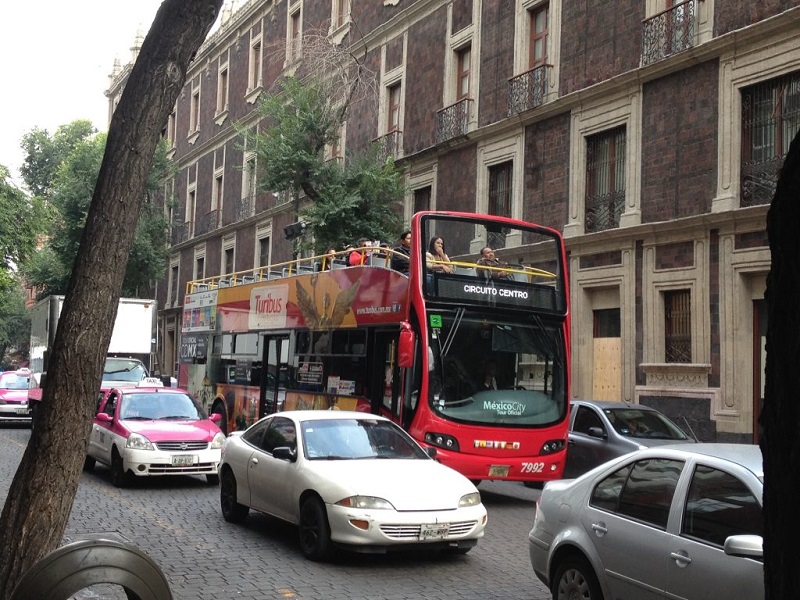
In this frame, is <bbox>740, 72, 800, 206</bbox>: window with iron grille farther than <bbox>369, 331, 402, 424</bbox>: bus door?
Yes

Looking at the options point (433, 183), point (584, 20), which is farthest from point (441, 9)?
point (584, 20)

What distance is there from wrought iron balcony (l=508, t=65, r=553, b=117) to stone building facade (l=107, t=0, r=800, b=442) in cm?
4

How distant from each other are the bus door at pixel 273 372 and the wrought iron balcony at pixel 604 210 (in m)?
8.20

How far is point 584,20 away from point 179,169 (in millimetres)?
31894

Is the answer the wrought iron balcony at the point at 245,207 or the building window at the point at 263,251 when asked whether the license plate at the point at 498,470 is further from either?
the wrought iron balcony at the point at 245,207

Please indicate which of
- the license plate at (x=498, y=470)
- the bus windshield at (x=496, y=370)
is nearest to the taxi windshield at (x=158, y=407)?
the bus windshield at (x=496, y=370)

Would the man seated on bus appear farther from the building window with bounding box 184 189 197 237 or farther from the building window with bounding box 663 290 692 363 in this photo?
the building window with bounding box 184 189 197 237

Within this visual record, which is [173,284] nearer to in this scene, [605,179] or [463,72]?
[463,72]

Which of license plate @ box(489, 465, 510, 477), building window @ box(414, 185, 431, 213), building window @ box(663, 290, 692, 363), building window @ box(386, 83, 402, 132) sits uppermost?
building window @ box(386, 83, 402, 132)

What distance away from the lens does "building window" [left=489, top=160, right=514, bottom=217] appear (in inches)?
1009

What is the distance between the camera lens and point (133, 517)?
11672 mm

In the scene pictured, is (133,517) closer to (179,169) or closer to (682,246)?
(682,246)

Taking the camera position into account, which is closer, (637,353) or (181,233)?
(637,353)

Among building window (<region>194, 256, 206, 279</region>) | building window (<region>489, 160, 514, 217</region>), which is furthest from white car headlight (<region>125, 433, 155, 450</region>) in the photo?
building window (<region>194, 256, 206, 279</region>)
